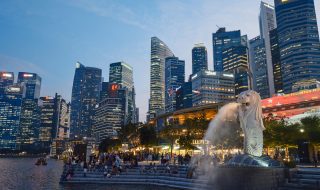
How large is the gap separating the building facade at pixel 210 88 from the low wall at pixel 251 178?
173 meters

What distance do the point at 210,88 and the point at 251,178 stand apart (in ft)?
587

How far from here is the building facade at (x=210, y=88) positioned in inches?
7485

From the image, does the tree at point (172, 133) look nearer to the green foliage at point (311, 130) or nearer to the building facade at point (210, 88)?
the green foliage at point (311, 130)

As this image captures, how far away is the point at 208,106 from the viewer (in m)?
92.5

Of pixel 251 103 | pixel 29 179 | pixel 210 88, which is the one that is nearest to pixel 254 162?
pixel 251 103

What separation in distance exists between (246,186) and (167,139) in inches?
2791

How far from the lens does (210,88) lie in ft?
630

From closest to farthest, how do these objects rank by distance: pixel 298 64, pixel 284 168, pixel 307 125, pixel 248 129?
pixel 284 168
pixel 248 129
pixel 307 125
pixel 298 64

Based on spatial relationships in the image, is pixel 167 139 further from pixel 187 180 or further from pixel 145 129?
pixel 187 180

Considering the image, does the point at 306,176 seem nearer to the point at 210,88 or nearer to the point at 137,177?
the point at 137,177

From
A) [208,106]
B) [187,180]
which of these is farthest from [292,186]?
[208,106]

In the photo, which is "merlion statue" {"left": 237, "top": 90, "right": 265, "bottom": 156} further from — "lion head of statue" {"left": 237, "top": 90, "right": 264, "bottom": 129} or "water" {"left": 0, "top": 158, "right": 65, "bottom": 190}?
"water" {"left": 0, "top": 158, "right": 65, "bottom": 190}

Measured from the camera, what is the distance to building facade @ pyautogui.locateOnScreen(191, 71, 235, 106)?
190125 millimetres

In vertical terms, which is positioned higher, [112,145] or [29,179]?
[112,145]
